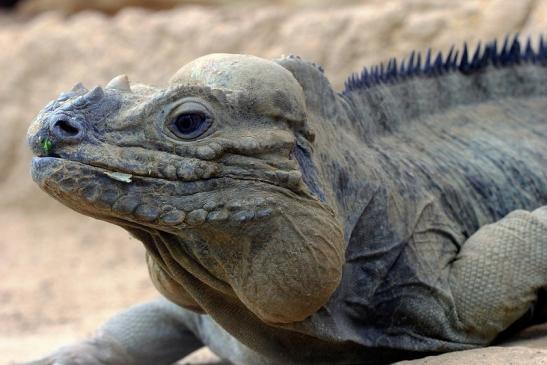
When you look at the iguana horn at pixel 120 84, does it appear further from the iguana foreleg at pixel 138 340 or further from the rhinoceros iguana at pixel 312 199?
the iguana foreleg at pixel 138 340

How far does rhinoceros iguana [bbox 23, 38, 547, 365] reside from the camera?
145 inches

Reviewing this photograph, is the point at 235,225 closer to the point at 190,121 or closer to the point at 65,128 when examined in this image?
the point at 190,121

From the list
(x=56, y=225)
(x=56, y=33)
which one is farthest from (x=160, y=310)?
(x=56, y=33)

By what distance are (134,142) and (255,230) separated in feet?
1.86

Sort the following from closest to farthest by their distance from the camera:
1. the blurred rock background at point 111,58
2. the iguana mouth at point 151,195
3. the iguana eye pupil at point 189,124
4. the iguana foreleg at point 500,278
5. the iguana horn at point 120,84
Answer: the iguana mouth at point 151,195, the iguana eye pupil at point 189,124, the iguana horn at point 120,84, the iguana foreleg at point 500,278, the blurred rock background at point 111,58

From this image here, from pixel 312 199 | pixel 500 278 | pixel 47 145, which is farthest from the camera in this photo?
pixel 500 278

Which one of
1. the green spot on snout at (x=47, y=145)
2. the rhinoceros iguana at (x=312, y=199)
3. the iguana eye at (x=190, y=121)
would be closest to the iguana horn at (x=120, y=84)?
the rhinoceros iguana at (x=312, y=199)

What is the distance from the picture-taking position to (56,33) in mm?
11656

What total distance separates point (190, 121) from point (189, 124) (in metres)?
0.01

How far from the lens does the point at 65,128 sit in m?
3.65

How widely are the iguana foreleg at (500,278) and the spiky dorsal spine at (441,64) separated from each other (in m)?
1.04

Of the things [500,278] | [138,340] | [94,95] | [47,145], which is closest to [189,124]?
[94,95]

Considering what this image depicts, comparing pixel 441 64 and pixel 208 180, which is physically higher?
pixel 441 64

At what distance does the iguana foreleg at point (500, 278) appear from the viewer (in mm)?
4363
